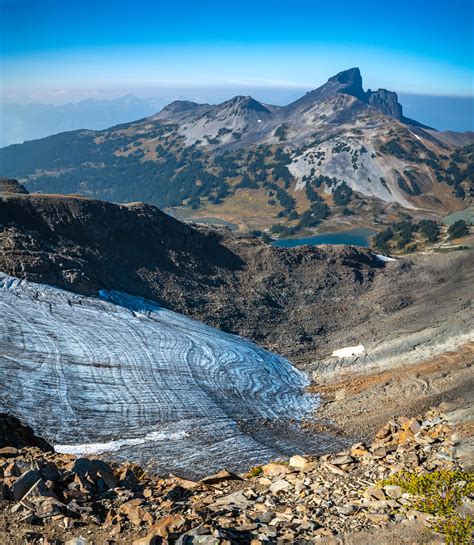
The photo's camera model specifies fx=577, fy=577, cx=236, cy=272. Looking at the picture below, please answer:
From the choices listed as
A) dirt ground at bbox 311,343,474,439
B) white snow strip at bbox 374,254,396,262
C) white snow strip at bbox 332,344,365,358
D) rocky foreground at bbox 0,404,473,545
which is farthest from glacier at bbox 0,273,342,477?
white snow strip at bbox 374,254,396,262

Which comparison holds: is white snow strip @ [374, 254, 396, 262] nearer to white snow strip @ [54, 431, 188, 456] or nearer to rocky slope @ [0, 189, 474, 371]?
rocky slope @ [0, 189, 474, 371]

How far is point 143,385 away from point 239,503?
625 inches

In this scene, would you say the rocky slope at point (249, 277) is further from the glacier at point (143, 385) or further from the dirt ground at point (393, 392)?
the dirt ground at point (393, 392)

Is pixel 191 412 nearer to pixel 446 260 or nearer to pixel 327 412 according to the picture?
pixel 327 412

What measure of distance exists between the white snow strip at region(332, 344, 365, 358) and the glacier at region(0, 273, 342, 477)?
157 inches

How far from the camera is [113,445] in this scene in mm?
23875

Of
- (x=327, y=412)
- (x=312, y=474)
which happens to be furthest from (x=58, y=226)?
(x=312, y=474)

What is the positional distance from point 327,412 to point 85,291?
58.3ft

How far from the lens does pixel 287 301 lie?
48.3 meters

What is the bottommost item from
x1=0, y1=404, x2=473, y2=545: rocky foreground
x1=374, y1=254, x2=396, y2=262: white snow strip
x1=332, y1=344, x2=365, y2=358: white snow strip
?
x1=332, y1=344, x2=365, y2=358: white snow strip

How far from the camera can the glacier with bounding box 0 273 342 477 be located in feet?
80.6

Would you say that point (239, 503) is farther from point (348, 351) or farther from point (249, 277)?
point (249, 277)

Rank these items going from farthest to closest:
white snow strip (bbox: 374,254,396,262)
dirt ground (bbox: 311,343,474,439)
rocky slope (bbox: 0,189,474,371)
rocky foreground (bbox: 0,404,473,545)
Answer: white snow strip (bbox: 374,254,396,262)
rocky slope (bbox: 0,189,474,371)
dirt ground (bbox: 311,343,474,439)
rocky foreground (bbox: 0,404,473,545)

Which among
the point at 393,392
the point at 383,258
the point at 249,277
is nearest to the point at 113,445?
the point at 393,392
